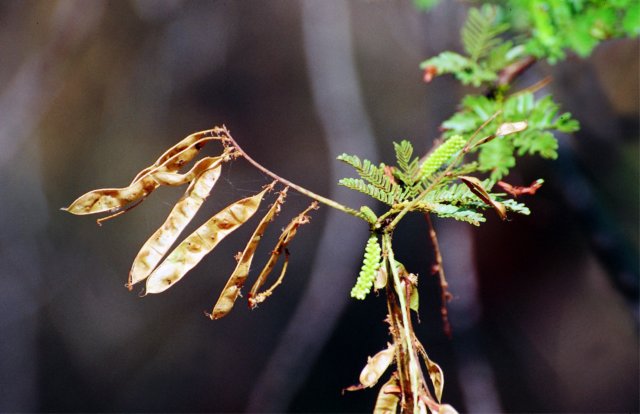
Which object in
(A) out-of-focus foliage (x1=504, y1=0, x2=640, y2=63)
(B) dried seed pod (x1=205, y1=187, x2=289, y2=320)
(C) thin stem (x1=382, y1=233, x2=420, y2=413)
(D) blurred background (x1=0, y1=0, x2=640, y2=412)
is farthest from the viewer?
(D) blurred background (x1=0, y1=0, x2=640, y2=412)

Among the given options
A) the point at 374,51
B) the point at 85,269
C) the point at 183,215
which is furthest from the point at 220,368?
the point at 374,51

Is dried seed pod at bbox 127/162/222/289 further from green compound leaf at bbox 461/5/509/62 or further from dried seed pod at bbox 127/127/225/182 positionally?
green compound leaf at bbox 461/5/509/62

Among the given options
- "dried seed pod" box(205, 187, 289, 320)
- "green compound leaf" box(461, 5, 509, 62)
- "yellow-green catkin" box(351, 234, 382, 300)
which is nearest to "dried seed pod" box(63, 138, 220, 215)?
"dried seed pod" box(205, 187, 289, 320)

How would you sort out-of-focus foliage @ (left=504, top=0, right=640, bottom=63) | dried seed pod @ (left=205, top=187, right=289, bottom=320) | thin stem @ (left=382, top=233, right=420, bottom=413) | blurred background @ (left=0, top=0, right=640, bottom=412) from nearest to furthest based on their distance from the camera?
thin stem @ (left=382, top=233, right=420, bottom=413), dried seed pod @ (left=205, top=187, right=289, bottom=320), out-of-focus foliage @ (left=504, top=0, right=640, bottom=63), blurred background @ (left=0, top=0, right=640, bottom=412)

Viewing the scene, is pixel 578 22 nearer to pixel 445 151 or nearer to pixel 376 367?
pixel 445 151

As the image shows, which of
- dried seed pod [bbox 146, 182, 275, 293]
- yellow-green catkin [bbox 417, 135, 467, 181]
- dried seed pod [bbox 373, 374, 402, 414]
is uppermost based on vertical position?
yellow-green catkin [bbox 417, 135, 467, 181]

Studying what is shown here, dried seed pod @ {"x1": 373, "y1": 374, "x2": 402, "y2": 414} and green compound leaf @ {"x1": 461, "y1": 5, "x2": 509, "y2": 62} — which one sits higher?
green compound leaf @ {"x1": 461, "y1": 5, "x2": 509, "y2": 62}

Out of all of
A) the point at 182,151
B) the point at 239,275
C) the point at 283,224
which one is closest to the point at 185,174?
the point at 182,151

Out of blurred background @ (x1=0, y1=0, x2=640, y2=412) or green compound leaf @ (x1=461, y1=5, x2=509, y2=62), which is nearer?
green compound leaf @ (x1=461, y1=5, x2=509, y2=62)
